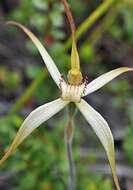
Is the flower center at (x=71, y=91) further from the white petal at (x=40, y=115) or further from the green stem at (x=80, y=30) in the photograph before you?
the green stem at (x=80, y=30)

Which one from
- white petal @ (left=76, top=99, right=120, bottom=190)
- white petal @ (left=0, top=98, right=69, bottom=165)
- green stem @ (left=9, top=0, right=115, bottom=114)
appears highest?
green stem @ (left=9, top=0, right=115, bottom=114)

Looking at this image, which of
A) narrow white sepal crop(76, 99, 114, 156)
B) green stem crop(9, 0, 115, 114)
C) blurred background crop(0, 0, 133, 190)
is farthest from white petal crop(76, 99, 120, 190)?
green stem crop(9, 0, 115, 114)

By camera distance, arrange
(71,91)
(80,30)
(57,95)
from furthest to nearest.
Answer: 1. (57,95)
2. (80,30)
3. (71,91)

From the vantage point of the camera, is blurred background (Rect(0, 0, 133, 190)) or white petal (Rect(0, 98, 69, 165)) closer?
white petal (Rect(0, 98, 69, 165))

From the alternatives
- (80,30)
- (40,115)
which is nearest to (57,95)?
(80,30)

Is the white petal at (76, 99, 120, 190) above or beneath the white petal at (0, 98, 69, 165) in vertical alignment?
beneath

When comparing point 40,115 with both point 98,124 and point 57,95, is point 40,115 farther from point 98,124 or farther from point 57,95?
point 57,95

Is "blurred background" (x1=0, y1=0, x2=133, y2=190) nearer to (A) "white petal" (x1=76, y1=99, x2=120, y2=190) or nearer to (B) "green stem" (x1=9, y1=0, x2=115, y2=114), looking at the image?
(B) "green stem" (x1=9, y1=0, x2=115, y2=114)

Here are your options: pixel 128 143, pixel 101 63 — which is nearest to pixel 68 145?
pixel 128 143
